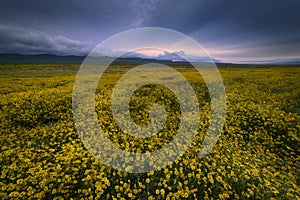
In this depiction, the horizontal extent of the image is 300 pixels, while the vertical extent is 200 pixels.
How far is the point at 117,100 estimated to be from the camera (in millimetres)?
11320

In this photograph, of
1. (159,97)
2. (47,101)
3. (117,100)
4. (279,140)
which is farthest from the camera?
(159,97)

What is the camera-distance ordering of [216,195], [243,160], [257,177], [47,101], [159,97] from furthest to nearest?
1. [159,97]
2. [47,101]
3. [243,160]
4. [257,177]
5. [216,195]

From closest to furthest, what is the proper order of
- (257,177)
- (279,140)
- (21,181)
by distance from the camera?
1. (21,181)
2. (257,177)
3. (279,140)

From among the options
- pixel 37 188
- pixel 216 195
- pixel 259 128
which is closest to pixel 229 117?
pixel 259 128

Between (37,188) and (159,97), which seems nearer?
(37,188)

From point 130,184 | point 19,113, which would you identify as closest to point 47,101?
point 19,113

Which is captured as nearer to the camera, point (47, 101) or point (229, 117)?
point (229, 117)

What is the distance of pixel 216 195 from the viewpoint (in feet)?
13.1

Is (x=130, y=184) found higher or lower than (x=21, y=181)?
lower

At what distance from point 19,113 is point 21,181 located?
6.61 m

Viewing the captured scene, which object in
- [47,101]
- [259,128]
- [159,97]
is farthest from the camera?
[159,97]

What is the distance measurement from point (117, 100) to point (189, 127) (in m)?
6.01

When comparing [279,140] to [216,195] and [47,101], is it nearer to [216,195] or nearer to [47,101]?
[216,195]

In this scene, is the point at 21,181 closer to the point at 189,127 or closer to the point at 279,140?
the point at 189,127
